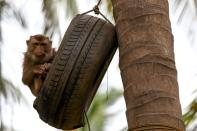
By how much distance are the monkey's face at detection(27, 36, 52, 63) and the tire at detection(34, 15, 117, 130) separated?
777 millimetres

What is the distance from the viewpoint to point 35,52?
402cm

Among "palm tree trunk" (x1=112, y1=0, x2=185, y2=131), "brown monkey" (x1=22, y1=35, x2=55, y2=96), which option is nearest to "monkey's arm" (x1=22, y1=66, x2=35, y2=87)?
"brown monkey" (x1=22, y1=35, x2=55, y2=96)

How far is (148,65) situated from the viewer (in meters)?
2.51

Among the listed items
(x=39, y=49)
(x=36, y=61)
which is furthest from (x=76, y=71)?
(x=39, y=49)

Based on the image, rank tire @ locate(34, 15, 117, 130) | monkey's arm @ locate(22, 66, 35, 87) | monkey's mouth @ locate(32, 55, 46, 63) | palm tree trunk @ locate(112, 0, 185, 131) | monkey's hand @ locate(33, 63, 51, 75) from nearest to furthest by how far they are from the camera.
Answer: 1. palm tree trunk @ locate(112, 0, 185, 131)
2. tire @ locate(34, 15, 117, 130)
3. monkey's hand @ locate(33, 63, 51, 75)
4. monkey's arm @ locate(22, 66, 35, 87)
5. monkey's mouth @ locate(32, 55, 46, 63)

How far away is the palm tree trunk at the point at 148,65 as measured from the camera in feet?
7.88

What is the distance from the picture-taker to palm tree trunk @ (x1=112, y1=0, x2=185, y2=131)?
2402 millimetres

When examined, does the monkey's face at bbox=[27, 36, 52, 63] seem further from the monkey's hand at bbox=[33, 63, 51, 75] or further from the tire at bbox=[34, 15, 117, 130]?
the tire at bbox=[34, 15, 117, 130]

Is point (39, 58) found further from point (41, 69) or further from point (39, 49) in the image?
point (41, 69)

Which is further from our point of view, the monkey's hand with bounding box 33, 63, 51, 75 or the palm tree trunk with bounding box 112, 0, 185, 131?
the monkey's hand with bounding box 33, 63, 51, 75

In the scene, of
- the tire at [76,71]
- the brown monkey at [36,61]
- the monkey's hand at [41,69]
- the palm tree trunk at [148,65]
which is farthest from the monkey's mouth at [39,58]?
the palm tree trunk at [148,65]

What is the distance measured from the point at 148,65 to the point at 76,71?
39cm

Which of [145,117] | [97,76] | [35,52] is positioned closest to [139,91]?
[145,117]

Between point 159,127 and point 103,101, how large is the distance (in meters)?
3.73
